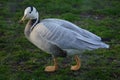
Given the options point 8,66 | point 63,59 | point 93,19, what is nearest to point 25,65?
point 8,66

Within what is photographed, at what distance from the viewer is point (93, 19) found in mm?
9844

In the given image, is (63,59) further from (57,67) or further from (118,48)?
(118,48)

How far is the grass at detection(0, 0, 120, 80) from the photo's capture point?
6.92 metres

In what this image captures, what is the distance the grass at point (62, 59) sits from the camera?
6918 millimetres

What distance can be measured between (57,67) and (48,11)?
11.4 feet

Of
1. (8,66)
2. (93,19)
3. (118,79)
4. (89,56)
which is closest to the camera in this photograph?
(118,79)

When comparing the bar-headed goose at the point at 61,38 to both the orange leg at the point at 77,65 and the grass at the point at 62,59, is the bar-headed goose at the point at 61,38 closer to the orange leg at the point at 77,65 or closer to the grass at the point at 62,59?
the orange leg at the point at 77,65

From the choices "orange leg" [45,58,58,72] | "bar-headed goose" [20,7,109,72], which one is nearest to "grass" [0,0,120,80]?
"orange leg" [45,58,58,72]

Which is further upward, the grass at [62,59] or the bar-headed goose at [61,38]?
the bar-headed goose at [61,38]

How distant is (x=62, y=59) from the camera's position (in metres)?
7.59

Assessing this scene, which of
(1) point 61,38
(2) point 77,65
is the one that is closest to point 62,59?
(2) point 77,65

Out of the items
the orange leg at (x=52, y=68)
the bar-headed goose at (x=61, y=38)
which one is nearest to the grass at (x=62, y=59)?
the orange leg at (x=52, y=68)

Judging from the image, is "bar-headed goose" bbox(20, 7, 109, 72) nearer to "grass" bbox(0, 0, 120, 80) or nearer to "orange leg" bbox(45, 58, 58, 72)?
"orange leg" bbox(45, 58, 58, 72)

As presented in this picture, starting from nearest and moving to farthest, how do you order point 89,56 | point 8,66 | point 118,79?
point 118,79
point 8,66
point 89,56
